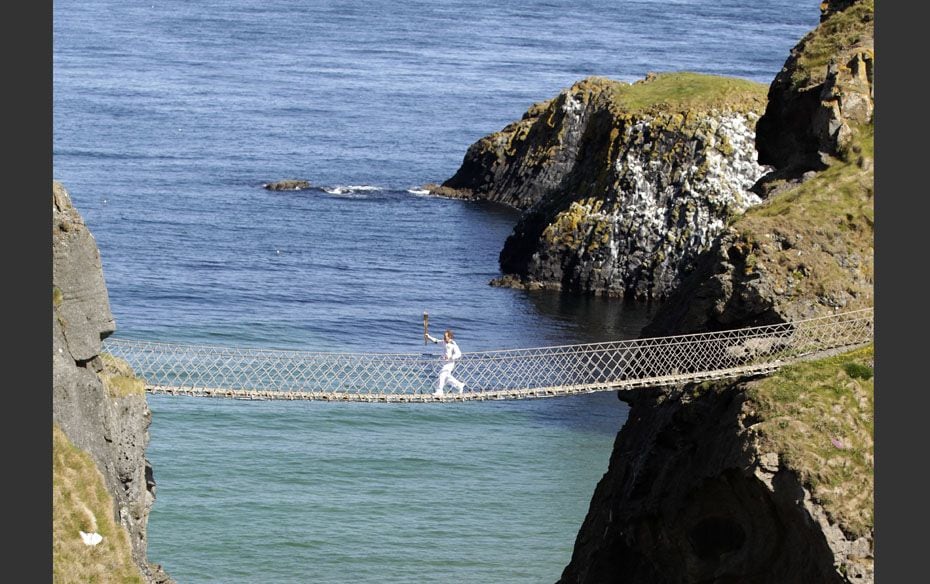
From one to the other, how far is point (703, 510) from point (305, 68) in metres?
93.1

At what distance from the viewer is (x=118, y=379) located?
109ft

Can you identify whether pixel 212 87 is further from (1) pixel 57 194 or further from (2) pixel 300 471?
(1) pixel 57 194

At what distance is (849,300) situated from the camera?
38219 millimetres

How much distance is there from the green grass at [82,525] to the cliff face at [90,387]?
3.6 inches

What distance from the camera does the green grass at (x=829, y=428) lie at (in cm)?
3256

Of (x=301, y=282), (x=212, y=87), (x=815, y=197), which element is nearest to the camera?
(x=815, y=197)

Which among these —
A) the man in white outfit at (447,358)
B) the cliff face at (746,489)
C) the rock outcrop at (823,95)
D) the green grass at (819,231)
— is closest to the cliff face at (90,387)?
the man in white outfit at (447,358)

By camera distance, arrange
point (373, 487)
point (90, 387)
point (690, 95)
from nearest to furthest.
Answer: point (90, 387) → point (373, 487) → point (690, 95)

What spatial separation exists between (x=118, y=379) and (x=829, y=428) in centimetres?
1321

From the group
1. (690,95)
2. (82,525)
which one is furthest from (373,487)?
(690,95)

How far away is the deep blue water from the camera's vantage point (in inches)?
1924

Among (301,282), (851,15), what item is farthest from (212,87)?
(851,15)

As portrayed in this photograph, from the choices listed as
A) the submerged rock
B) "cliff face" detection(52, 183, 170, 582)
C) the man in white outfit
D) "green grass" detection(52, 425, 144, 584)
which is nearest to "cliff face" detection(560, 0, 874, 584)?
the man in white outfit

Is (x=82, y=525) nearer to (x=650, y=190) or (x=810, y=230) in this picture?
(x=810, y=230)
